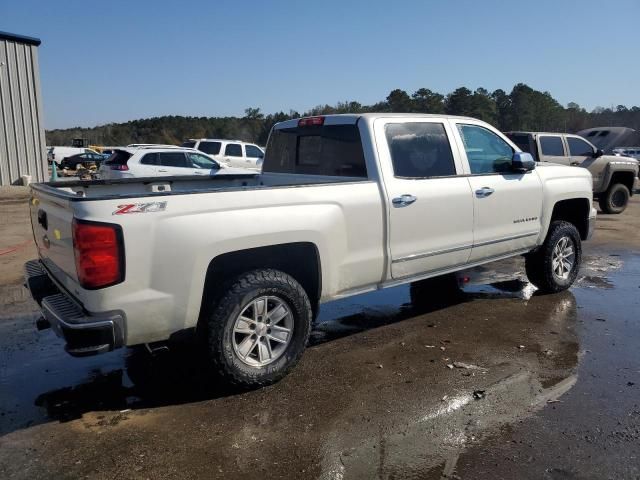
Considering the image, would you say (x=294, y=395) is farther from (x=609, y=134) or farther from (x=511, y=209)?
(x=609, y=134)

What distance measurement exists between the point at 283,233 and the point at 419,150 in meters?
1.74

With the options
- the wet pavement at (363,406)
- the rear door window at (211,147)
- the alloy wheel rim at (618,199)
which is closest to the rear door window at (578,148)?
the alloy wheel rim at (618,199)

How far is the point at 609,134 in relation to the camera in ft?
59.2

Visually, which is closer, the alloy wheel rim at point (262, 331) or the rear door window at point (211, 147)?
the alloy wheel rim at point (262, 331)

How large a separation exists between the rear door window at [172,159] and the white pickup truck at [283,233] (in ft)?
33.3

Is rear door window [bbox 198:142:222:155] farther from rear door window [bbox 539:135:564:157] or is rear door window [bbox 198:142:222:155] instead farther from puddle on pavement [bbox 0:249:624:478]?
puddle on pavement [bbox 0:249:624:478]

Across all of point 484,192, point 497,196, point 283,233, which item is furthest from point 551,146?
point 283,233

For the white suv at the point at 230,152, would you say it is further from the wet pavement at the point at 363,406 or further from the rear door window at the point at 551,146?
the wet pavement at the point at 363,406

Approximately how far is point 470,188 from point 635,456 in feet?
8.73

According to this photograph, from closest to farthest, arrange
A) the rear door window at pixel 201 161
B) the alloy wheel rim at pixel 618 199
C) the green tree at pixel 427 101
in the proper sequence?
the alloy wheel rim at pixel 618 199 < the rear door window at pixel 201 161 < the green tree at pixel 427 101

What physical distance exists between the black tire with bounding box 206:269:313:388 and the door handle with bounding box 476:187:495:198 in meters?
2.14

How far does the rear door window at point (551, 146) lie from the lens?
12781 millimetres

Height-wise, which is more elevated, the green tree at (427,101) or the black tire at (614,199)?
the green tree at (427,101)

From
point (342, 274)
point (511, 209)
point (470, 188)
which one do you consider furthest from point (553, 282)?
point (342, 274)
